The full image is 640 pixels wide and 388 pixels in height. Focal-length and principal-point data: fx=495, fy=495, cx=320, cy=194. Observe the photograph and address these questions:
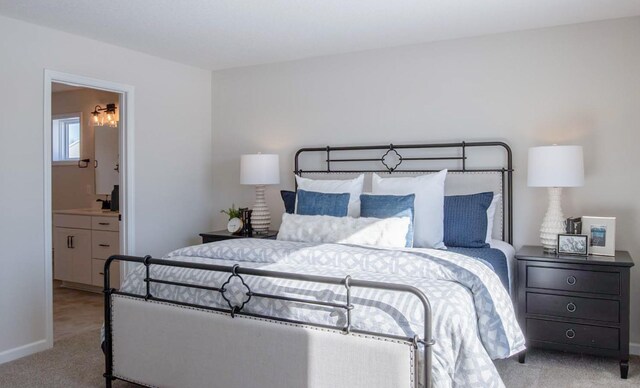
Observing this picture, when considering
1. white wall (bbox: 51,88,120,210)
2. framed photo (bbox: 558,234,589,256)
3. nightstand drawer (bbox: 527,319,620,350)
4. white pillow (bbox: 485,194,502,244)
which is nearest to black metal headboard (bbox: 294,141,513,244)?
white pillow (bbox: 485,194,502,244)

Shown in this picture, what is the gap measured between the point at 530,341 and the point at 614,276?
646 mm

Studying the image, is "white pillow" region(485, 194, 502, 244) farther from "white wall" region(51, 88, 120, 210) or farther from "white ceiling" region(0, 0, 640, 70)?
"white wall" region(51, 88, 120, 210)

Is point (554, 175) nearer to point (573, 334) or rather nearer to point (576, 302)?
point (576, 302)

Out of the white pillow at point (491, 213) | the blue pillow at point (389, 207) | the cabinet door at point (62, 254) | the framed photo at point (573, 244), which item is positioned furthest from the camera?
the cabinet door at point (62, 254)

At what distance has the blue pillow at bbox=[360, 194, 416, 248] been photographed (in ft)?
10.7

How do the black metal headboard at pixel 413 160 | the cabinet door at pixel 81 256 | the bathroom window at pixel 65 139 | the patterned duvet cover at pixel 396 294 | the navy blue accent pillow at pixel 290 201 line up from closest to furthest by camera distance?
the patterned duvet cover at pixel 396 294, the black metal headboard at pixel 413 160, the navy blue accent pillow at pixel 290 201, the cabinet door at pixel 81 256, the bathroom window at pixel 65 139

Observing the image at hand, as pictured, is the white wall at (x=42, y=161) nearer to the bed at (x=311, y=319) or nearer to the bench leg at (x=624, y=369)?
the bed at (x=311, y=319)

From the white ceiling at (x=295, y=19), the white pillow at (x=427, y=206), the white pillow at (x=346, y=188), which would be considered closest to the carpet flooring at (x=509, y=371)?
the white pillow at (x=427, y=206)

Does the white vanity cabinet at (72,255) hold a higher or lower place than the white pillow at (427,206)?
lower

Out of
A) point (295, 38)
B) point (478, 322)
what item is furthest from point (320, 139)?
point (478, 322)

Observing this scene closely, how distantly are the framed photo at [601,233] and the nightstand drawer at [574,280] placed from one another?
25 centimetres

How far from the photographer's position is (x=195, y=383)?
2.40 metres

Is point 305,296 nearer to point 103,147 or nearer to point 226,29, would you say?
point 226,29

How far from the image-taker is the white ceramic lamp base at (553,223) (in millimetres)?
3285
